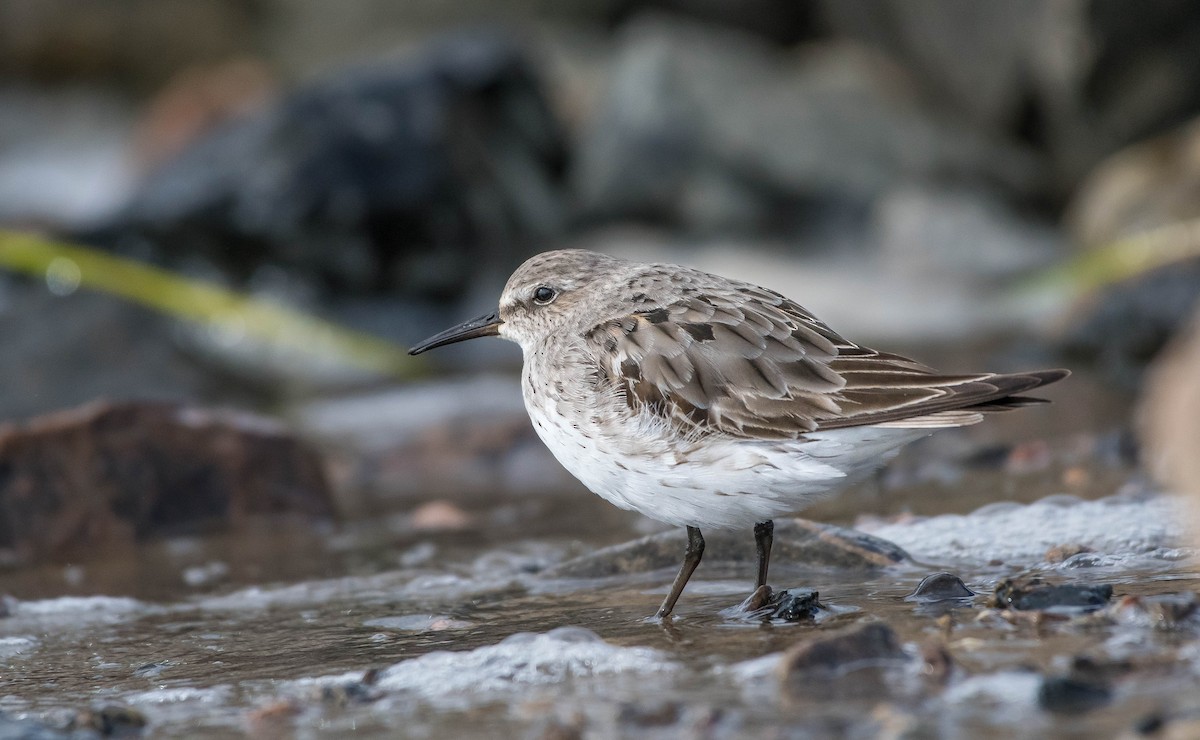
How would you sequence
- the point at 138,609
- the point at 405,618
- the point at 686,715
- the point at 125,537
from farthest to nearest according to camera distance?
the point at 125,537
the point at 138,609
the point at 405,618
the point at 686,715

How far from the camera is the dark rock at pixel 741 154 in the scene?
16.2m

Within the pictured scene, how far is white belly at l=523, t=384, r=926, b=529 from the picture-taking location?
470 centimetres

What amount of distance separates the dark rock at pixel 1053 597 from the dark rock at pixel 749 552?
3.33 feet

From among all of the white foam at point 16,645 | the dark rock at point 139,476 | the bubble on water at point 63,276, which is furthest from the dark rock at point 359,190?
the white foam at point 16,645

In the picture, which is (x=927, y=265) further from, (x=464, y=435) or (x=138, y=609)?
(x=138, y=609)

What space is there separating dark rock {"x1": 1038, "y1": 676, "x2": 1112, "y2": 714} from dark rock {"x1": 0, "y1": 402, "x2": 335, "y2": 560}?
497cm

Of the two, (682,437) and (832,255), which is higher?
(832,255)

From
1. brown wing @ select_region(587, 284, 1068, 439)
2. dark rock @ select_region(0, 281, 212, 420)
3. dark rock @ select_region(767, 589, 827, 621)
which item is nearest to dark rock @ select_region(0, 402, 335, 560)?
dark rock @ select_region(0, 281, 212, 420)

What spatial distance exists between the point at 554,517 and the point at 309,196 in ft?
26.0

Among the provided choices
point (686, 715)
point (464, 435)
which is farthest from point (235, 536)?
point (686, 715)

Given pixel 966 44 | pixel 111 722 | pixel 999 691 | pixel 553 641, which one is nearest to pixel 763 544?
pixel 553 641

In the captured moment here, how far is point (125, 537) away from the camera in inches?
282

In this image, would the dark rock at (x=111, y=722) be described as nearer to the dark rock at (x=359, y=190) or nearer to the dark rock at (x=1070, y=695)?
the dark rock at (x=1070, y=695)

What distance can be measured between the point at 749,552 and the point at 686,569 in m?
0.88
